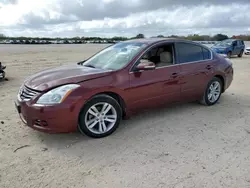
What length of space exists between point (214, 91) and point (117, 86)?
2.79 meters

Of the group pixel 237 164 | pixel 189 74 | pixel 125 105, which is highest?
pixel 189 74

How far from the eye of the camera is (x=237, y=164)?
124 inches

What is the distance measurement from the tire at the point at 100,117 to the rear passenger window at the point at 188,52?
187 centimetres

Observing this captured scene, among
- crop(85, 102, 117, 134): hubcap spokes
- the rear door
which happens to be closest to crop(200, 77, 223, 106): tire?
the rear door

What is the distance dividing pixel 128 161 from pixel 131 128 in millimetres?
1104

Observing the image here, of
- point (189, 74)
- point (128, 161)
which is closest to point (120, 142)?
point (128, 161)

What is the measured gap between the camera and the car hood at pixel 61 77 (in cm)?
373

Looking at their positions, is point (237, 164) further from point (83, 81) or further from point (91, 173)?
point (83, 81)

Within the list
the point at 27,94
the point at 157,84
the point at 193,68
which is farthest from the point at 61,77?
the point at 193,68

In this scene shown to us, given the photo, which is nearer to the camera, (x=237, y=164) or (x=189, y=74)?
(x=237, y=164)

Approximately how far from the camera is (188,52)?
5.20m

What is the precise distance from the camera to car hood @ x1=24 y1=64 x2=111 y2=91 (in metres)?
3.73

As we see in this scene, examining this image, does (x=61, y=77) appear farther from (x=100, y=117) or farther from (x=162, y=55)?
(x=162, y=55)

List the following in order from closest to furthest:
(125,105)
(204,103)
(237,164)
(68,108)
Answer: (237,164)
(68,108)
(125,105)
(204,103)
